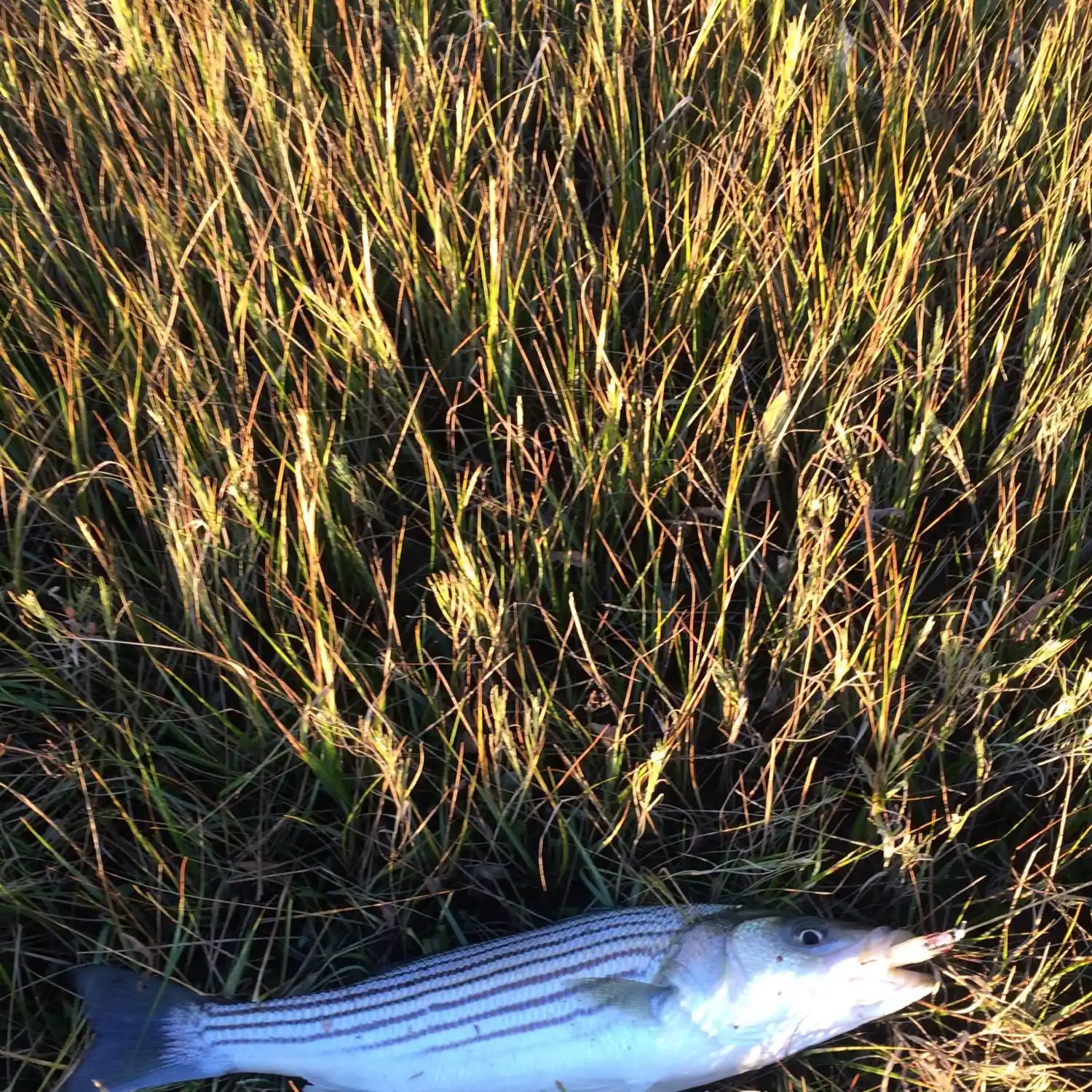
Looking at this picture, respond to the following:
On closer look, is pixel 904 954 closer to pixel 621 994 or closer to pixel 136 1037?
pixel 621 994

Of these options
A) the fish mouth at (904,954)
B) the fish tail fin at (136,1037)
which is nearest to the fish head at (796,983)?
the fish mouth at (904,954)

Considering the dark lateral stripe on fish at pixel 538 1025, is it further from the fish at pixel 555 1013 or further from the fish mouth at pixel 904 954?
the fish mouth at pixel 904 954

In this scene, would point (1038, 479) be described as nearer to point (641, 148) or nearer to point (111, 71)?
point (641, 148)

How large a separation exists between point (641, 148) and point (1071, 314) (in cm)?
126

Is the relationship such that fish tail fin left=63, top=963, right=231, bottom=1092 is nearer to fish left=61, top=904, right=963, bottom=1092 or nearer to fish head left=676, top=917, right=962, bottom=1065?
fish left=61, top=904, right=963, bottom=1092

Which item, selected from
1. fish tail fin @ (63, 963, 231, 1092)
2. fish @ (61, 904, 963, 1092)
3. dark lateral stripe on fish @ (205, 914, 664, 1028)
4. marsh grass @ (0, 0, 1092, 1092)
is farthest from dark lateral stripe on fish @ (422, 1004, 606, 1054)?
fish tail fin @ (63, 963, 231, 1092)

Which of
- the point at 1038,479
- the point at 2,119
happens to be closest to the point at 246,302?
the point at 2,119

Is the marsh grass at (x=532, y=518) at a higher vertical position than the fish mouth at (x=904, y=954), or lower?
higher

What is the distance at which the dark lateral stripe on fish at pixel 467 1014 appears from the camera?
2180 millimetres

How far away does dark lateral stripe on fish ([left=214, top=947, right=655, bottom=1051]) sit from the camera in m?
2.18

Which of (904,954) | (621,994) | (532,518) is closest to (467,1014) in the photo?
(621,994)

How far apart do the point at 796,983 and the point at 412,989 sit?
82 centimetres

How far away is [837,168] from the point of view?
287 cm

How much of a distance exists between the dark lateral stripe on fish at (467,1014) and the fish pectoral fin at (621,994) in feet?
0.08
